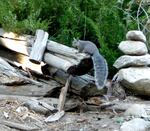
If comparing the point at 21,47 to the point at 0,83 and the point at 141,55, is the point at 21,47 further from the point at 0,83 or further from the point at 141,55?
the point at 141,55

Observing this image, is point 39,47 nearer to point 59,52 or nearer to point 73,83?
point 59,52

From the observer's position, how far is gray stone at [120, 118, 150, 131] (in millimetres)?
4445

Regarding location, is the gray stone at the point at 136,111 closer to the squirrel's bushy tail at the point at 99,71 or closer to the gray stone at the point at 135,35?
the squirrel's bushy tail at the point at 99,71

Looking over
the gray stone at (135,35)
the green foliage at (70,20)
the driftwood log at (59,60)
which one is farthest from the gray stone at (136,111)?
the green foliage at (70,20)

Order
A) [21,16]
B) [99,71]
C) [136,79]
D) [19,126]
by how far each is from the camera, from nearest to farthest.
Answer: [19,126] < [99,71] < [136,79] < [21,16]

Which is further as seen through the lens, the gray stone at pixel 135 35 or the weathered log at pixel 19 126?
the gray stone at pixel 135 35

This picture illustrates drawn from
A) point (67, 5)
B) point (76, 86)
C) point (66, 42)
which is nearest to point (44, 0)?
point (67, 5)

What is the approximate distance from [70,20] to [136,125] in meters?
2.74

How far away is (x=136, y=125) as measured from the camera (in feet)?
14.7

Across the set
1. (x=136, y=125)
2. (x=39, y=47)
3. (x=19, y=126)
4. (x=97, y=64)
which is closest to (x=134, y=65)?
(x=97, y=64)

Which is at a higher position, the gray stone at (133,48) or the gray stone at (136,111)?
the gray stone at (133,48)

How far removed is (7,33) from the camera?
261 inches

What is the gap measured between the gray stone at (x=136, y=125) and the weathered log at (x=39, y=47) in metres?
1.67

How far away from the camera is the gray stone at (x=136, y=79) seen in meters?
5.84
